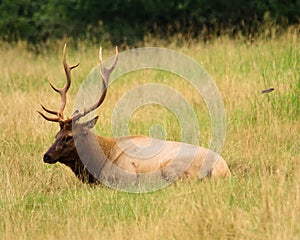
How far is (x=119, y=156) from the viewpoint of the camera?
27.7 ft

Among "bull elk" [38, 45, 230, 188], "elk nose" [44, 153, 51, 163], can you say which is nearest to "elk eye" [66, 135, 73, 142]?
"bull elk" [38, 45, 230, 188]

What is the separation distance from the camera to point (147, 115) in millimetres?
10586

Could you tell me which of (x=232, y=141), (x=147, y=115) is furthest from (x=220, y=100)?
(x=232, y=141)

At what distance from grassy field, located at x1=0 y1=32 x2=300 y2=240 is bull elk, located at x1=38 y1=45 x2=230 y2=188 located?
23 centimetres

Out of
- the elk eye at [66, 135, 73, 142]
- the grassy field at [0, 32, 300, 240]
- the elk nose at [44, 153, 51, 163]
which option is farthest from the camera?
the elk eye at [66, 135, 73, 142]

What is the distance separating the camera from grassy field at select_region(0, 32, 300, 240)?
6199mm

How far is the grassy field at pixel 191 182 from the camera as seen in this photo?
6199 millimetres

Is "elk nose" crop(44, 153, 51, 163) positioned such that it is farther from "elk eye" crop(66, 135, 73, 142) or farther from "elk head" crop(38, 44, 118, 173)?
"elk eye" crop(66, 135, 73, 142)

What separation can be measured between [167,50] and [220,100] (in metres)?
3.27

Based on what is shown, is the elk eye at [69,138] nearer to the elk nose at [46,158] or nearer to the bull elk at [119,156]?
the bull elk at [119,156]

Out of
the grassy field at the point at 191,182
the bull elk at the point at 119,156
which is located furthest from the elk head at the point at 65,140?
the grassy field at the point at 191,182

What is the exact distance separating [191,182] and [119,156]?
1120mm

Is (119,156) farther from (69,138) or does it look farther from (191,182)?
(191,182)

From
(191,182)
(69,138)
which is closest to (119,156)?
(69,138)
